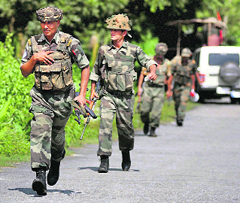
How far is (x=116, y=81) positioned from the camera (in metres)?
7.86

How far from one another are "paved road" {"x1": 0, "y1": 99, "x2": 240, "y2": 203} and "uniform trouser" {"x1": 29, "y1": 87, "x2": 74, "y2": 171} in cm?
38

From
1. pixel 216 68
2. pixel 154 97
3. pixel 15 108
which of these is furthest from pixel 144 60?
pixel 216 68

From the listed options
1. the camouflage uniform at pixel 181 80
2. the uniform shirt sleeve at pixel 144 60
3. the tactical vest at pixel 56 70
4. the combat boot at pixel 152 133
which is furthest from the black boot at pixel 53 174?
the camouflage uniform at pixel 181 80

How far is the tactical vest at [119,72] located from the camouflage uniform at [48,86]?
69.3 inches

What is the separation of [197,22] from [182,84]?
14387 mm


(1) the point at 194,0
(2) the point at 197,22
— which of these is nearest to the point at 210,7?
(1) the point at 194,0

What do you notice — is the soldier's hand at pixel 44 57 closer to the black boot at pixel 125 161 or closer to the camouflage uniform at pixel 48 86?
the camouflage uniform at pixel 48 86

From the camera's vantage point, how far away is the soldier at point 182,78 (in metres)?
14.7

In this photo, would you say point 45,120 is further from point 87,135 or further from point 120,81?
point 87,135

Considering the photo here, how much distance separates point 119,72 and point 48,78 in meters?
2.06

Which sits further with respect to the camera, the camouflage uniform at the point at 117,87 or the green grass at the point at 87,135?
the green grass at the point at 87,135

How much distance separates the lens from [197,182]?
725 centimetres

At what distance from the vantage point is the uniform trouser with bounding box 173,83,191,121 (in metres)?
15.0

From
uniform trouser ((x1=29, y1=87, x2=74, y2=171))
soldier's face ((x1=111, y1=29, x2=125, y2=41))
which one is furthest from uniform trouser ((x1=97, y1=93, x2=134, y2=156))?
uniform trouser ((x1=29, y1=87, x2=74, y2=171))
